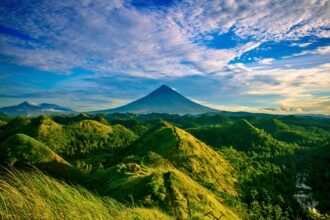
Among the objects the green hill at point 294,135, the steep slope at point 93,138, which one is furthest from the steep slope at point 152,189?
the green hill at point 294,135

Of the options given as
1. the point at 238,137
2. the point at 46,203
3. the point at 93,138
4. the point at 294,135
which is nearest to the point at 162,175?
the point at 46,203

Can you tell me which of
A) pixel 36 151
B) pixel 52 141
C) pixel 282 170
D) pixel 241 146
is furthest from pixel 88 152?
pixel 282 170

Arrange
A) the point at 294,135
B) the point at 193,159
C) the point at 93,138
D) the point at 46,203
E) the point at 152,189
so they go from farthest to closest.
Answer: the point at 294,135 < the point at 93,138 < the point at 193,159 < the point at 152,189 < the point at 46,203

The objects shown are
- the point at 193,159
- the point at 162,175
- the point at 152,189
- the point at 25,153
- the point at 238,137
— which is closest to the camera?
the point at 152,189

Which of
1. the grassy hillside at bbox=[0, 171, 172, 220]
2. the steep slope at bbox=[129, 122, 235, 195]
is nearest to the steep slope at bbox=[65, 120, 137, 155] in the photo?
the steep slope at bbox=[129, 122, 235, 195]

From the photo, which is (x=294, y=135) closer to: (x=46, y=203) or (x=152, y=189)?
(x=152, y=189)

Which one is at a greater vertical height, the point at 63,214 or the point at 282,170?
the point at 63,214

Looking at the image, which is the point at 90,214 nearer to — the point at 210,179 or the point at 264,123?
the point at 210,179

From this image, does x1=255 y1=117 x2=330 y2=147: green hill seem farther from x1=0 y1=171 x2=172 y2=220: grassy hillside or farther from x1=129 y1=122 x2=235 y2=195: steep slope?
x1=0 y1=171 x2=172 y2=220: grassy hillside
